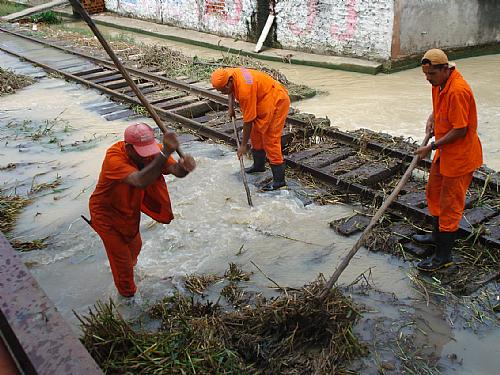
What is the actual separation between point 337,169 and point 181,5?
14006 millimetres

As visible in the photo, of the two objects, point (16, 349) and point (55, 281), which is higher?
point (16, 349)

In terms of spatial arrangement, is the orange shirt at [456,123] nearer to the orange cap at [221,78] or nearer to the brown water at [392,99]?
the orange cap at [221,78]

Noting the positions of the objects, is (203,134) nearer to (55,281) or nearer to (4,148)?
(4,148)

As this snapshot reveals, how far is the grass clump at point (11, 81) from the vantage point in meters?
11.9

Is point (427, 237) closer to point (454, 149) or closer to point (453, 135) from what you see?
point (454, 149)

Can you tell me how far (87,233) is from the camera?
605 cm

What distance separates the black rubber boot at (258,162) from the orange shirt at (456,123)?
2919 mm

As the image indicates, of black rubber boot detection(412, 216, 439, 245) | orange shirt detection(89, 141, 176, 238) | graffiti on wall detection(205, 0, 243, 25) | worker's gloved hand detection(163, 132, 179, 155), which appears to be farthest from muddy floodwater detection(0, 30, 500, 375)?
graffiti on wall detection(205, 0, 243, 25)

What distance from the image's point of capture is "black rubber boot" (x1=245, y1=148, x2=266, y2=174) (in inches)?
275

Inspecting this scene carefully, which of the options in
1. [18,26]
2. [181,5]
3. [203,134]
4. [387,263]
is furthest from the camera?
[18,26]

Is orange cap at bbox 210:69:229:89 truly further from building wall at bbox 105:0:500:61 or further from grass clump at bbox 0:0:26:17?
grass clump at bbox 0:0:26:17

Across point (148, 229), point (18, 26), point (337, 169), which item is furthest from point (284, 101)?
point (18, 26)

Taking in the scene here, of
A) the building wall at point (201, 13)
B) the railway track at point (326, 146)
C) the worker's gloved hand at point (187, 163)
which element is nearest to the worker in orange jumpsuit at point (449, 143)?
the railway track at point (326, 146)

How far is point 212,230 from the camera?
592cm
